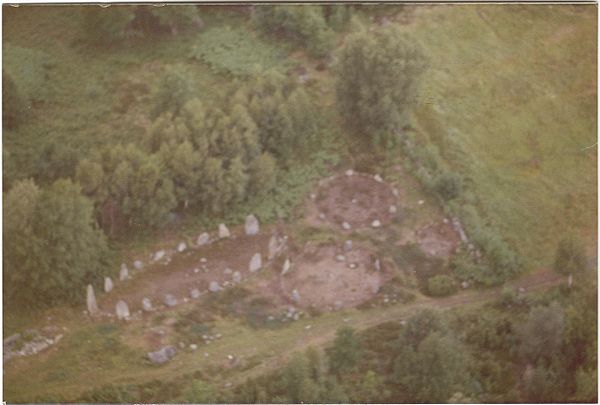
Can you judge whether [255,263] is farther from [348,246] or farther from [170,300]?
[348,246]

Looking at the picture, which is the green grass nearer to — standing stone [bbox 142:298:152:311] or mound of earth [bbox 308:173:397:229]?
mound of earth [bbox 308:173:397:229]

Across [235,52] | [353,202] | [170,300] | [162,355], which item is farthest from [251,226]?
[235,52]

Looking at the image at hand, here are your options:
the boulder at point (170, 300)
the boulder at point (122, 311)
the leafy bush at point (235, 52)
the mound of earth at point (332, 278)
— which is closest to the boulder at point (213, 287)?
the boulder at point (170, 300)

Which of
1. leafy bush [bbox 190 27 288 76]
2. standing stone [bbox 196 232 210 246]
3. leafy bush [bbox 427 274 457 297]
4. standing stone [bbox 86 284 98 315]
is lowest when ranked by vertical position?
leafy bush [bbox 427 274 457 297]

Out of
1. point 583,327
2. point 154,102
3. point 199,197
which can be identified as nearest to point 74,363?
point 199,197

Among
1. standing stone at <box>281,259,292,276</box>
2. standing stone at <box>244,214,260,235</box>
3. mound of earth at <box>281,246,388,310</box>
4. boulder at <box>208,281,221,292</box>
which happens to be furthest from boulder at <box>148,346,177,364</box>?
standing stone at <box>244,214,260,235</box>

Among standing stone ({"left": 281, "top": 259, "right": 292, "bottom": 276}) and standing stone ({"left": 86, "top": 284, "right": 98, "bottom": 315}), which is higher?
standing stone ({"left": 86, "top": 284, "right": 98, "bottom": 315})
